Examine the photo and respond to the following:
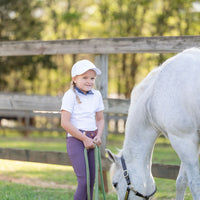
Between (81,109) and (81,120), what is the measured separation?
0.29 ft

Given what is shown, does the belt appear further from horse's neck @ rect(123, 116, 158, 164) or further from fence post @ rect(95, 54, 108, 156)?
fence post @ rect(95, 54, 108, 156)

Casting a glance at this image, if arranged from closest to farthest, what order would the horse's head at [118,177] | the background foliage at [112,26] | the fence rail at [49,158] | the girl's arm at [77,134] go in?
the girl's arm at [77,134]
the horse's head at [118,177]
the fence rail at [49,158]
the background foliage at [112,26]

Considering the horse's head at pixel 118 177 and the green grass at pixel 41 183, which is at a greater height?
the horse's head at pixel 118 177

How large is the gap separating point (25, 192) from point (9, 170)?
89.6 inches

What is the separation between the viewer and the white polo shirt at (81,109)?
2887 millimetres

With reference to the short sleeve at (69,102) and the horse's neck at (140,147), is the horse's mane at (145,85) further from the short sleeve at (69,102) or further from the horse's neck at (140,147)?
the short sleeve at (69,102)

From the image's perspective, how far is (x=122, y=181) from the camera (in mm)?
2949

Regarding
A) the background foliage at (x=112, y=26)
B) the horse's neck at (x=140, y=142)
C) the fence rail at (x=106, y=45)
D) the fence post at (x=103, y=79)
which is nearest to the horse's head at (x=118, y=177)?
the horse's neck at (x=140, y=142)

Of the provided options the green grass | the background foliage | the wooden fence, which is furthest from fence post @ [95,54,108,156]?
the background foliage

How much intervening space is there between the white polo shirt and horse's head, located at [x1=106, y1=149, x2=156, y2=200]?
271mm

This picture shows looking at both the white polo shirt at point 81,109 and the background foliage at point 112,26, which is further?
the background foliage at point 112,26

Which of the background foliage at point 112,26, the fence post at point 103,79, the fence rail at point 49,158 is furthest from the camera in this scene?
the background foliage at point 112,26

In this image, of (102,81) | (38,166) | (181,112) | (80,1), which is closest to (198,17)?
(80,1)

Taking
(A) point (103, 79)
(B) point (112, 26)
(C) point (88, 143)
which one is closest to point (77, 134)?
(C) point (88, 143)
